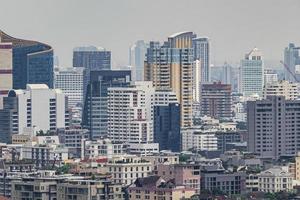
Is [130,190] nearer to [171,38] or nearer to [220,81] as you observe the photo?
[171,38]

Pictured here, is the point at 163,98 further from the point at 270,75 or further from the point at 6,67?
the point at 270,75

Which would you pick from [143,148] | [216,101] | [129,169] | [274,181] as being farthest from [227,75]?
[129,169]

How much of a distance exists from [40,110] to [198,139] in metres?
3.72

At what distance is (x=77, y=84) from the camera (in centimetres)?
7125

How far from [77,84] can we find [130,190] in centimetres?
3186

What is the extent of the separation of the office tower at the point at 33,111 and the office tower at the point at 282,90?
4680 mm

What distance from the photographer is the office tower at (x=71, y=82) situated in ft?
223

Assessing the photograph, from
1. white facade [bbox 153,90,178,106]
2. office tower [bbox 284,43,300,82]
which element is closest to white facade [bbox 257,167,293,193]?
white facade [bbox 153,90,178,106]

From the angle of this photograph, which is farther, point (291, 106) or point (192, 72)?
point (192, 72)

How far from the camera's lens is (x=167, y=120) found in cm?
5688

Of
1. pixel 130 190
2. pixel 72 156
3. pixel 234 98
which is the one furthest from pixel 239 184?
pixel 234 98

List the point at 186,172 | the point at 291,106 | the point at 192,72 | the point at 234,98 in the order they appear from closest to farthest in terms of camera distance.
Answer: the point at 186,172 < the point at 291,106 < the point at 192,72 < the point at 234,98

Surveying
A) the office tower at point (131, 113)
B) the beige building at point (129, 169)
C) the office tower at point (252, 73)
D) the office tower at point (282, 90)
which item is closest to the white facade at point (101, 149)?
A: the office tower at point (131, 113)

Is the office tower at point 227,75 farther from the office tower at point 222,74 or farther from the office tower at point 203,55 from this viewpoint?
the office tower at point 203,55
